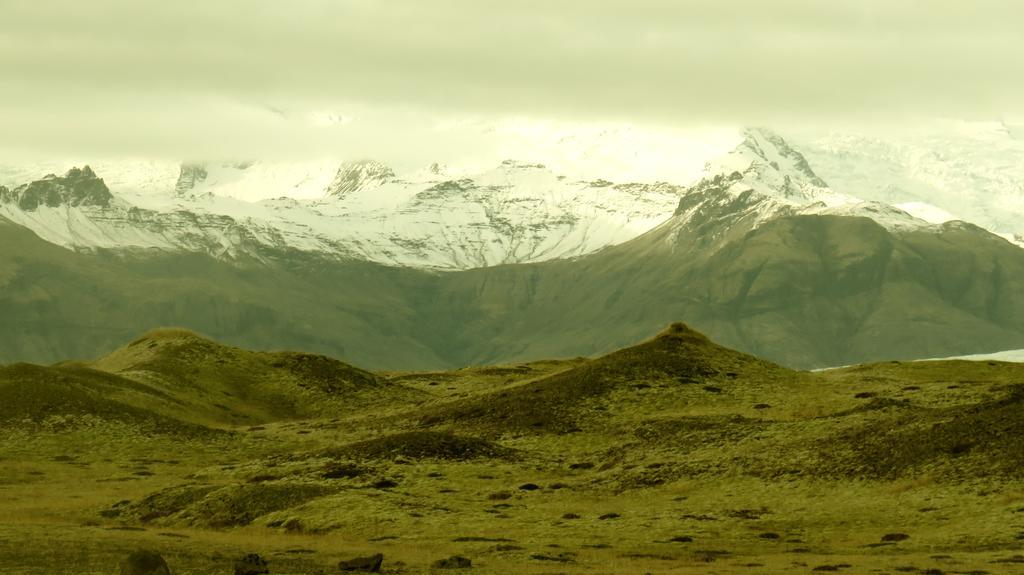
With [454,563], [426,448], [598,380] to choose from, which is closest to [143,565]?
[454,563]

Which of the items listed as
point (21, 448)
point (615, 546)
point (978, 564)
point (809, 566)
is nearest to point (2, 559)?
point (615, 546)

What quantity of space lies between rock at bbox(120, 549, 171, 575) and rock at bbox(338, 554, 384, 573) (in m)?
10.6

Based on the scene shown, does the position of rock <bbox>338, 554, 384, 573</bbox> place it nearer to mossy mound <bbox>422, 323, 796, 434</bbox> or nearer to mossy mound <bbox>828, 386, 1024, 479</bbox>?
mossy mound <bbox>828, 386, 1024, 479</bbox>

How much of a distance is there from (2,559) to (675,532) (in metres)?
34.5

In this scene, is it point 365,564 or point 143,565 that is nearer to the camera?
point 143,565

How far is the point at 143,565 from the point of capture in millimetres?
64500

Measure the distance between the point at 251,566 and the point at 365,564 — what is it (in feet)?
16.9

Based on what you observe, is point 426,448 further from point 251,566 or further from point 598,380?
point 251,566

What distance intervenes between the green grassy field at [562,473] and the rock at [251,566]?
2083 millimetres

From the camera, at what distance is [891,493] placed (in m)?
93.8

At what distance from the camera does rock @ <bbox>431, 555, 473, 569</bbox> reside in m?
75.2

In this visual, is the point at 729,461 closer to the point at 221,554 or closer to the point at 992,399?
the point at 992,399

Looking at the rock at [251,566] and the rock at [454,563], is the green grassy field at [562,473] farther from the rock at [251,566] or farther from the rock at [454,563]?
the rock at [251,566]

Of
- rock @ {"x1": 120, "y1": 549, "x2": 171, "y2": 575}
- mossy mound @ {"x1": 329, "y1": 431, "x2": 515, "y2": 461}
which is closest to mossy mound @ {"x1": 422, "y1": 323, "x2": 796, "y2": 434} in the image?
mossy mound @ {"x1": 329, "y1": 431, "x2": 515, "y2": 461}
